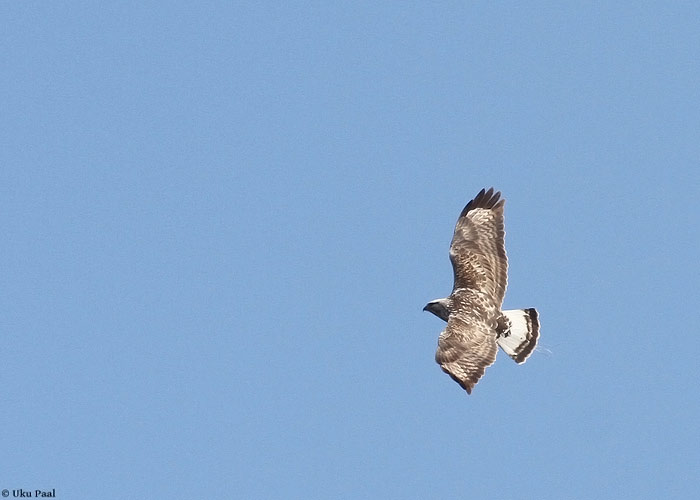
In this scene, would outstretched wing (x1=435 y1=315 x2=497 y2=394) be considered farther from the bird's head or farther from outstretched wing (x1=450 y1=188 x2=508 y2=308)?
outstretched wing (x1=450 y1=188 x2=508 y2=308)

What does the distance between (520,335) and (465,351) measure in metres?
2.33

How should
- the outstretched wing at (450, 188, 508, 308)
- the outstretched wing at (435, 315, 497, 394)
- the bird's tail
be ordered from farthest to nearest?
1. the outstretched wing at (450, 188, 508, 308)
2. the bird's tail
3. the outstretched wing at (435, 315, 497, 394)

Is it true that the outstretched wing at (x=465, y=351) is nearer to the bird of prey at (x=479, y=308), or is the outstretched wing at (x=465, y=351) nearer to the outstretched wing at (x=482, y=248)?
the bird of prey at (x=479, y=308)

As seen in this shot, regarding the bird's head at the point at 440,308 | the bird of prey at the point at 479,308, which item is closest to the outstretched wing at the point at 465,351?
the bird of prey at the point at 479,308

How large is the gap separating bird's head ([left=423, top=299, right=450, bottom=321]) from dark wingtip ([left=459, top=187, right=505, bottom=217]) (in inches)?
84.4

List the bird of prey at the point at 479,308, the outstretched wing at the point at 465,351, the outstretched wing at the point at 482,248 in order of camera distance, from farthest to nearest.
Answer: the outstretched wing at the point at 482,248, the bird of prey at the point at 479,308, the outstretched wing at the point at 465,351

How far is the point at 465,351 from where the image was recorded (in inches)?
822

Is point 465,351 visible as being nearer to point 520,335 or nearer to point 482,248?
point 520,335

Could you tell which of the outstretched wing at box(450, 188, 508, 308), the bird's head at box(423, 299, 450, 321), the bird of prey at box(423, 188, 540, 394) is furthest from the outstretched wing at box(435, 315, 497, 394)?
the outstretched wing at box(450, 188, 508, 308)

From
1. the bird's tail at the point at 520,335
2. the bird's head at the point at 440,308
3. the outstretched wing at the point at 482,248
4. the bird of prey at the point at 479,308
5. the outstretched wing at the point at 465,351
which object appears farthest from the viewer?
the outstretched wing at the point at 482,248

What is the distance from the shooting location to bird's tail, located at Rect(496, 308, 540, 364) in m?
22.7

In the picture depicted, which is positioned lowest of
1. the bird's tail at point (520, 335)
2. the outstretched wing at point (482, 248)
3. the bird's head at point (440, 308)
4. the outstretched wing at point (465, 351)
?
the outstretched wing at point (465, 351)

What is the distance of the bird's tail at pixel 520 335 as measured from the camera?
74.6 ft

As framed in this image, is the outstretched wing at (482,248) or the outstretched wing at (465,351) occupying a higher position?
the outstretched wing at (482,248)
